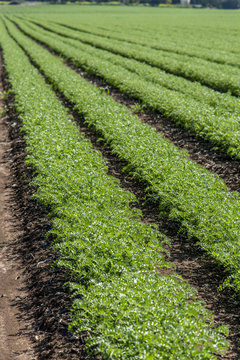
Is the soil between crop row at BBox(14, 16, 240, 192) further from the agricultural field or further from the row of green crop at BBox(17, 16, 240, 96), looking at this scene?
the row of green crop at BBox(17, 16, 240, 96)

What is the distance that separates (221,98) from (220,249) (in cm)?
1041

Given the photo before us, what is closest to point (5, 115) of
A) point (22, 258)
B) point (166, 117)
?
point (166, 117)

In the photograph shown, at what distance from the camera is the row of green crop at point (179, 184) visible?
7.03 meters

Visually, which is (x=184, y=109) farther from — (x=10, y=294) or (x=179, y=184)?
(x=10, y=294)

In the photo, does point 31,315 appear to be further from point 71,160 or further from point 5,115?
point 5,115

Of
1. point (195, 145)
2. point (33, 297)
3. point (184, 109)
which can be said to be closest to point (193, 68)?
point (184, 109)

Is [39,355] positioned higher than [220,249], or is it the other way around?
[220,249]

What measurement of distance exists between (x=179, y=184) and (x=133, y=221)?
193 centimetres

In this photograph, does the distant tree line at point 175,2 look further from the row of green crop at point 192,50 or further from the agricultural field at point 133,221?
the agricultural field at point 133,221

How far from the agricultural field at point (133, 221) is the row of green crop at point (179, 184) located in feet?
0.10

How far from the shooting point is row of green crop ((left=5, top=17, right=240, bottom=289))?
7.03m

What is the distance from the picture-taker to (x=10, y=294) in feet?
21.6

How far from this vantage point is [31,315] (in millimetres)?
6117

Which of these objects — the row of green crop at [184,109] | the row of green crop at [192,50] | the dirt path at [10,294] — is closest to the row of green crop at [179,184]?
the row of green crop at [184,109]
